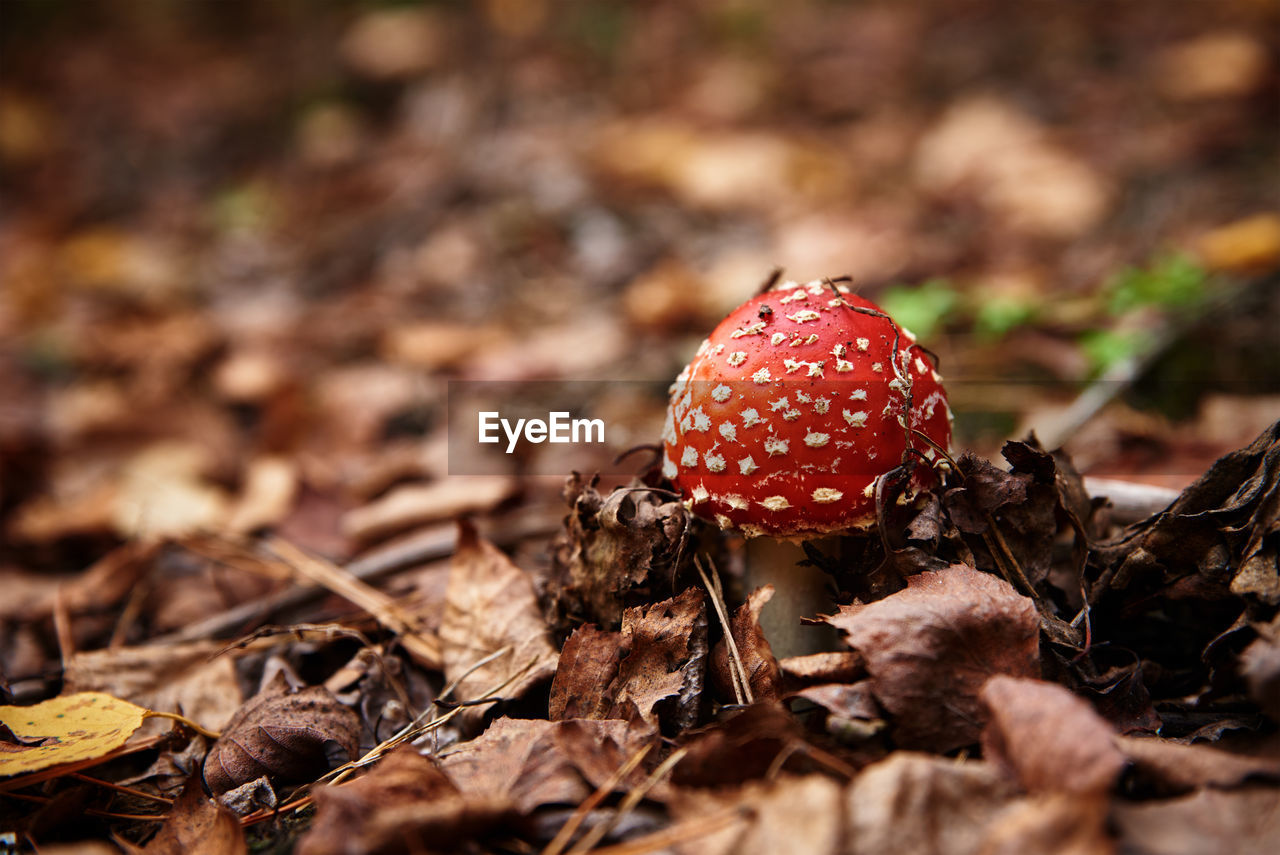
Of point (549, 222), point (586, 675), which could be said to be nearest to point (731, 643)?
point (586, 675)

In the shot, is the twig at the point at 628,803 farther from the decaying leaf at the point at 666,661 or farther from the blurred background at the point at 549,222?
the blurred background at the point at 549,222

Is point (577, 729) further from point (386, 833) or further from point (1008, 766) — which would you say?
point (1008, 766)

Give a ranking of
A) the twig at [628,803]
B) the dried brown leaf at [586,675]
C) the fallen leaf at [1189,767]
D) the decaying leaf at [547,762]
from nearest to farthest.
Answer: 1. the fallen leaf at [1189,767]
2. the twig at [628,803]
3. the decaying leaf at [547,762]
4. the dried brown leaf at [586,675]

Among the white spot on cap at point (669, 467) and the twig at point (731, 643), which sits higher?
the white spot on cap at point (669, 467)

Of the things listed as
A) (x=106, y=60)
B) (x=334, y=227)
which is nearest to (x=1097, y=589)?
(x=334, y=227)

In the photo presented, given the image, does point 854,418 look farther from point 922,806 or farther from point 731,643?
point 922,806

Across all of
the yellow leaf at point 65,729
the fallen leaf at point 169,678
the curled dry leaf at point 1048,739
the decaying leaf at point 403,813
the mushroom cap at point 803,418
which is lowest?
the fallen leaf at point 169,678

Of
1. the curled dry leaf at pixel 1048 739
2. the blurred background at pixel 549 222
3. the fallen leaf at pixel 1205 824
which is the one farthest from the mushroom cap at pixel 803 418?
the blurred background at pixel 549 222
